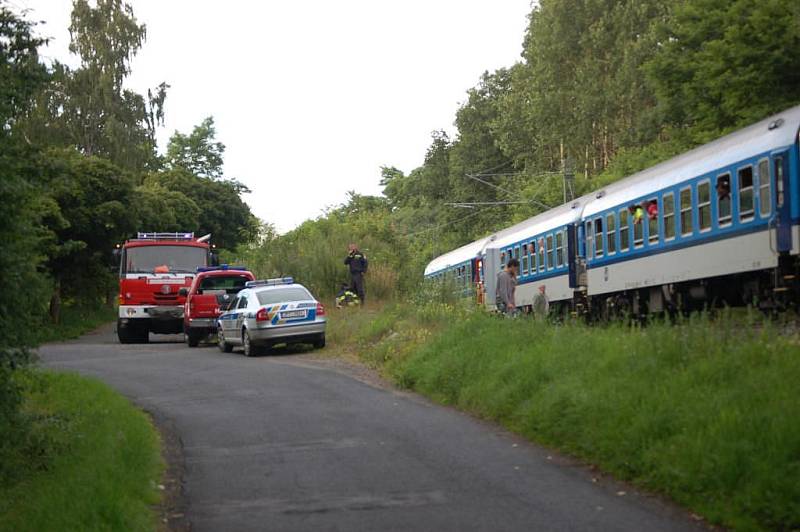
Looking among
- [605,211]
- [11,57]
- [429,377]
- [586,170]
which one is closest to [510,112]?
[586,170]

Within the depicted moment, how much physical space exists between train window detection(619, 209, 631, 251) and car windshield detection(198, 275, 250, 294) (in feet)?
32.9

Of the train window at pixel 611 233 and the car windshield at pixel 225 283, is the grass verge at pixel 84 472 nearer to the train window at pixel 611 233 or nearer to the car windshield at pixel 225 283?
the train window at pixel 611 233

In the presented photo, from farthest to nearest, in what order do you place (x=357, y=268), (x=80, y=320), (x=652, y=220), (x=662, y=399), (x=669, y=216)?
(x=80, y=320) → (x=357, y=268) → (x=652, y=220) → (x=669, y=216) → (x=662, y=399)

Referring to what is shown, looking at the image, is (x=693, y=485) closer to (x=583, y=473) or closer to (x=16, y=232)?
(x=583, y=473)

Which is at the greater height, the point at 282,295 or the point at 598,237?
the point at 598,237

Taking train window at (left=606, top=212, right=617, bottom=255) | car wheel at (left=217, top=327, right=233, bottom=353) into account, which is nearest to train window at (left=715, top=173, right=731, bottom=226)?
train window at (left=606, top=212, right=617, bottom=255)

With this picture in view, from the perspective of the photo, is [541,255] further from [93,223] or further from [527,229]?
[93,223]

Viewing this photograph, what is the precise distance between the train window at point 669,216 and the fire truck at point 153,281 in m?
14.5

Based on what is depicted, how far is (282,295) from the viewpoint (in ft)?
83.3

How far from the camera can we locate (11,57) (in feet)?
35.0

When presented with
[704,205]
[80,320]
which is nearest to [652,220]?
[704,205]

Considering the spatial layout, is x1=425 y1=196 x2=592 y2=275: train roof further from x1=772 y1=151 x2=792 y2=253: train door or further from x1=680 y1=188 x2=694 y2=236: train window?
x1=772 y1=151 x2=792 y2=253: train door

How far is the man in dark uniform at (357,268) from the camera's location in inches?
1244

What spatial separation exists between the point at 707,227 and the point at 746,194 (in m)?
1.59
